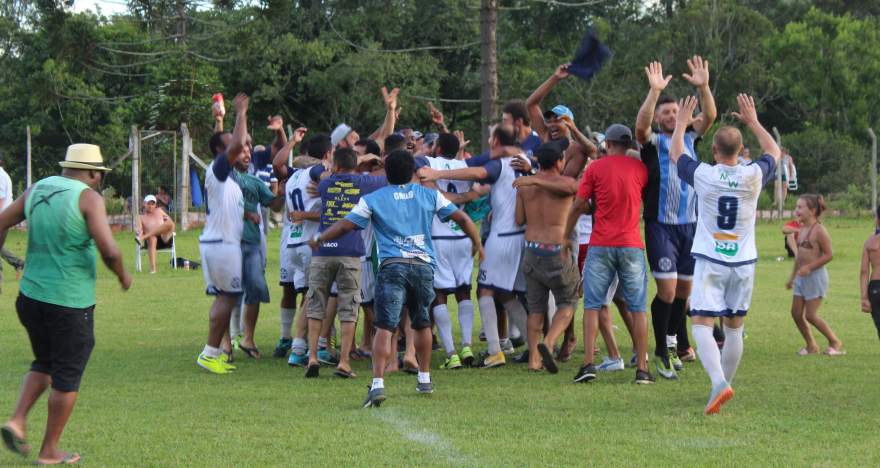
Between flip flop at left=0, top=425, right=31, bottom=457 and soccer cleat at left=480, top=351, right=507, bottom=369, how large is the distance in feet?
16.3

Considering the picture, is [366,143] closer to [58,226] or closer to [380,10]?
[58,226]

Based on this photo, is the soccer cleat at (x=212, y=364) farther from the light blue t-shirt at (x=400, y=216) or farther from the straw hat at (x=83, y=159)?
the straw hat at (x=83, y=159)

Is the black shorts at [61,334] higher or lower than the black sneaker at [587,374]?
higher

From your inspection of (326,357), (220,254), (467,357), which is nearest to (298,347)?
(326,357)

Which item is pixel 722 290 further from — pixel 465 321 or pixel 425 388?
pixel 465 321

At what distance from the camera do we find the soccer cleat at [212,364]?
1084 cm

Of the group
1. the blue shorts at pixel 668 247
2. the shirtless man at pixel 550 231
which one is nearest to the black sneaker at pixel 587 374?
the shirtless man at pixel 550 231

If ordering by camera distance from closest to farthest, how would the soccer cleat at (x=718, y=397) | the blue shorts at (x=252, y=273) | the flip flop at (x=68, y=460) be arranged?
the flip flop at (x=68, y=460)
the soccer cleat at (x=718, y=397)
the blue shorts at (x=252, y=273)

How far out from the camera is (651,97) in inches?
378

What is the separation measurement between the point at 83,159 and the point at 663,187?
522 cm

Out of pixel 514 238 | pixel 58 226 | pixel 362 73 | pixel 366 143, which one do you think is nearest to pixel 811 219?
pixel 514 238

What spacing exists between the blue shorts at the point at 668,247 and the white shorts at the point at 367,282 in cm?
267

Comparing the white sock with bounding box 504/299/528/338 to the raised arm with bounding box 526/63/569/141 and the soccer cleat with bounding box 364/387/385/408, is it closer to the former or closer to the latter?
the raised arm with bounding box 526/63/569/141

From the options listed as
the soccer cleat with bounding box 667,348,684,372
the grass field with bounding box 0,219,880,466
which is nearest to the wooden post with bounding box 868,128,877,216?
the grass field with bounding box 0,219,880,466
